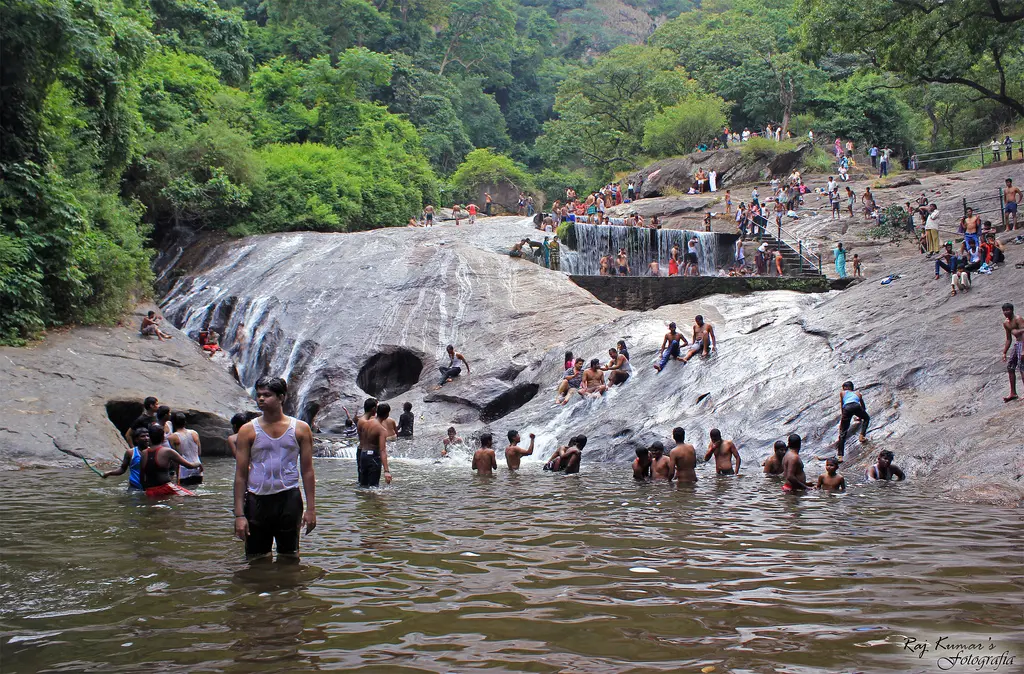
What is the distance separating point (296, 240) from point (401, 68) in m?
29.4

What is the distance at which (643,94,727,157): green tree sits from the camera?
47.0 m

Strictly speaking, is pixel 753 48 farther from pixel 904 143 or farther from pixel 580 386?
pixel 580 386

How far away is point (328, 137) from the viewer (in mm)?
41844

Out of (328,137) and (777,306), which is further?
(328,137)

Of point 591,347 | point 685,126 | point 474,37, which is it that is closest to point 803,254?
point 591,347

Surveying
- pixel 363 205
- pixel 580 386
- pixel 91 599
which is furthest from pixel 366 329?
pixel 91 599

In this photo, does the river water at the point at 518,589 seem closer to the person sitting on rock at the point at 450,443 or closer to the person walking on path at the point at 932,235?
the person sitting on rock at the point at 450,443

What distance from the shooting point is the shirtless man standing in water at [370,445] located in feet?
31.5

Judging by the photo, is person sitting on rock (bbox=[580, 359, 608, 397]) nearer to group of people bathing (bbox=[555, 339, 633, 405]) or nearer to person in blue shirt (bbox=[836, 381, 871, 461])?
group of people bathing (bbox=[555, 339, 633, 405])

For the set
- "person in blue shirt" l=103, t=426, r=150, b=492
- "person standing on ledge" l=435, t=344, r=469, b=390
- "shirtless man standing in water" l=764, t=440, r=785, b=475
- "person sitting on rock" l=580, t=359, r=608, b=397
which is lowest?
"shirtless man standing in water" l=764, t=440, r=785, b=475

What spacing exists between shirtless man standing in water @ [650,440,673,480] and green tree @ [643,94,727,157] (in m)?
38.8

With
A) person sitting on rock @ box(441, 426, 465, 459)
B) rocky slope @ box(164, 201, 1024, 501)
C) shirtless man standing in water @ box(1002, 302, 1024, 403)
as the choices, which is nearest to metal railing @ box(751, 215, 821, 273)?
rocky slope @ box(164, 201, 1024, 501)

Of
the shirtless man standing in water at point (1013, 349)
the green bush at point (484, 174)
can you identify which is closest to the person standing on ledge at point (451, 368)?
the shirtless man standing in water at point (1013, 349)

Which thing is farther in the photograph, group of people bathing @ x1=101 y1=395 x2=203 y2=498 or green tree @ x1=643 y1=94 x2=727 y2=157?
green tree @ x1=643 y1=94 x2=727 y2=157
